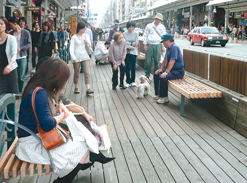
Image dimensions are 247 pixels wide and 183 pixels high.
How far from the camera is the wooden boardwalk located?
3117mm

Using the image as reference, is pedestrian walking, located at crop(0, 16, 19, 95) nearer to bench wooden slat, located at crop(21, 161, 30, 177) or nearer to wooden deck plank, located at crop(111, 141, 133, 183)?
wooden deck plank, located at crop(111, 141, 133, 183)

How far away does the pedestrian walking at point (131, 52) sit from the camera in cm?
775

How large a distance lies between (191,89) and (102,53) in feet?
26.4

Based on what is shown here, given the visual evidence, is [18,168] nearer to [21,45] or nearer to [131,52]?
[21,45]

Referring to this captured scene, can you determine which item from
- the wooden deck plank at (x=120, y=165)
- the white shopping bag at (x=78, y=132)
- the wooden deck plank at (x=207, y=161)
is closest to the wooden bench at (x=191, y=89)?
the wooden deck plank at (x=207, y=161)

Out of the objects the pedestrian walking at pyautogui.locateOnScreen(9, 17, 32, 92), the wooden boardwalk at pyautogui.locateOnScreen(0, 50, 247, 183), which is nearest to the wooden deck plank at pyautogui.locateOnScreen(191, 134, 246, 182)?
the wooden boardwalk at pyautogui.locateOnScreen(0, 50, 247, 183)

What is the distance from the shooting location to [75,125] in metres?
2.57

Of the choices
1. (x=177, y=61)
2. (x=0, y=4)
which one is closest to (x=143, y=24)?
(x=0, y=4)

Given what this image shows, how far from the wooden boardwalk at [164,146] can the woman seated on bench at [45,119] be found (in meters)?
0.69

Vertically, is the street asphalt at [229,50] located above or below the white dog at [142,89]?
above

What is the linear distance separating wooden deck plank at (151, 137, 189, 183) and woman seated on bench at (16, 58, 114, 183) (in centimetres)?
117

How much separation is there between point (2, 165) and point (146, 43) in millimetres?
6535

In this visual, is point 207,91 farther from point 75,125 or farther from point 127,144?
point 75,125

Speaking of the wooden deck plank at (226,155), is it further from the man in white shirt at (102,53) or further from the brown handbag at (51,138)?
the man in white shirt at (102,53)
